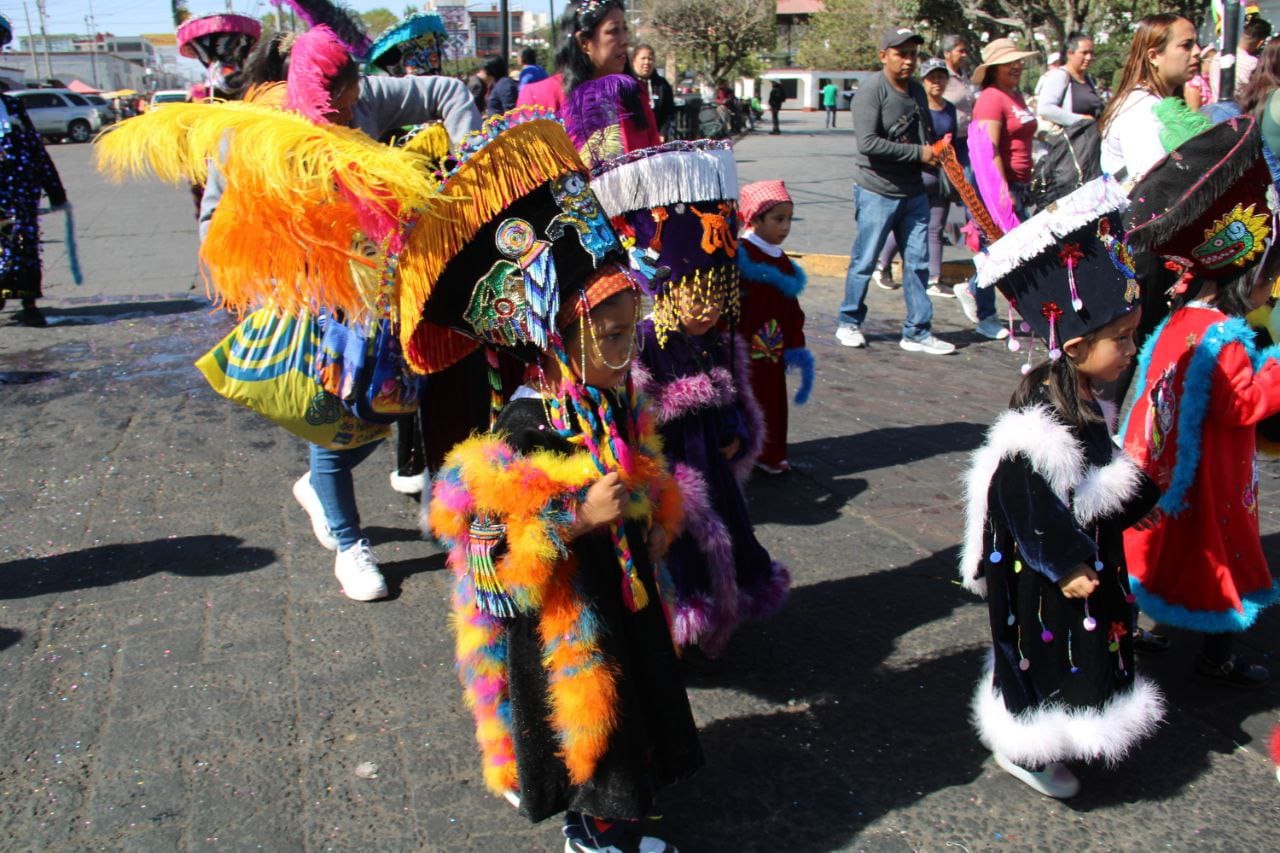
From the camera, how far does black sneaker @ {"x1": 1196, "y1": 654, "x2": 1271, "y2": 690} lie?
326cm

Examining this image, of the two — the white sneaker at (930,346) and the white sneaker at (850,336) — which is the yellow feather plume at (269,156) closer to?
the white sneaker at (850,336)

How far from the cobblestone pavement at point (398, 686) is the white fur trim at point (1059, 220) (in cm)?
142

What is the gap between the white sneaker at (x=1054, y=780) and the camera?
9.12 ft

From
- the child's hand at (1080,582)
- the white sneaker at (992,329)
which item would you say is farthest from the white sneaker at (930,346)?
the child's hand at (1080,582)

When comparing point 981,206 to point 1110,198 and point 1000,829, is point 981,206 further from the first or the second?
point 1000,829

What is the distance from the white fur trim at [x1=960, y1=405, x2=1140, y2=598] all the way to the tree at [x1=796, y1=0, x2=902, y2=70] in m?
51.2

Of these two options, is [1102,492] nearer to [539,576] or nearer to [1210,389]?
[1210,389]

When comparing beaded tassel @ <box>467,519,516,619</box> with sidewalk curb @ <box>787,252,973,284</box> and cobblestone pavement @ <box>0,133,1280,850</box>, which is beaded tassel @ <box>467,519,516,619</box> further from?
sidewalk curb @ <box>787,252,973,284</box>

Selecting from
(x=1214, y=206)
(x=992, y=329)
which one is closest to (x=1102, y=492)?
(x=1214, y=206)

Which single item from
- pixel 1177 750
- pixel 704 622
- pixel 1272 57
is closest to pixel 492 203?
pixel 704 622

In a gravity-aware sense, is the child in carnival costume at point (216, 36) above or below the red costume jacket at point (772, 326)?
above

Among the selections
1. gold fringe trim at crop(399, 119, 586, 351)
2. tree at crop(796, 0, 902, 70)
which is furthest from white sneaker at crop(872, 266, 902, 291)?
tree at crop(796, 0, 902, 70)

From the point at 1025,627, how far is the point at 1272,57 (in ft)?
15.6

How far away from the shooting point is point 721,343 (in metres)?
3.71
